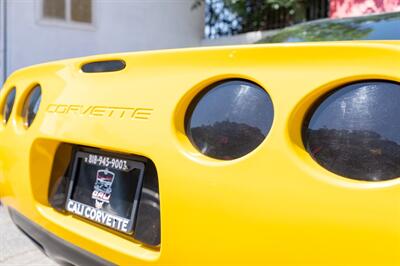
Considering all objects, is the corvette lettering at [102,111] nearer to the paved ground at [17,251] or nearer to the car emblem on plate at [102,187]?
the car emblem on plate at [102,187]

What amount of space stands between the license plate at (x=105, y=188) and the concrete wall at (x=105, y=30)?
708 centimetres

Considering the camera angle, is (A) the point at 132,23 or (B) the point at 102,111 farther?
(A) the point at 132,23

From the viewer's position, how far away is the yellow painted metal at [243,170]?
0.95 meters

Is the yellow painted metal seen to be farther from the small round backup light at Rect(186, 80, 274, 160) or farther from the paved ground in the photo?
the paved ground

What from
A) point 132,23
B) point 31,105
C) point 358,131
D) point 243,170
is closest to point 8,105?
point 31,105

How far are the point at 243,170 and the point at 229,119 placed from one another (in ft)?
0.62

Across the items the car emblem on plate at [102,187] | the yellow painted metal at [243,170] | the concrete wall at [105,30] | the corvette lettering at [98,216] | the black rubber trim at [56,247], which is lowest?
the black rubber trim at [56,247]

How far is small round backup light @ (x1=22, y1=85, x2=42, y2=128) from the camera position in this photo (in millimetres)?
1855

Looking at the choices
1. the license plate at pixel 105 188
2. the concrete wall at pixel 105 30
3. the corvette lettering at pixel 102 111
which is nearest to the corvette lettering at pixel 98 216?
the license plate at pixel 105 188

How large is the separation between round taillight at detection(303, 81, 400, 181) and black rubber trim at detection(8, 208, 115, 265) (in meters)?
0.78

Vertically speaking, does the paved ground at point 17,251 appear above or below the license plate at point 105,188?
below

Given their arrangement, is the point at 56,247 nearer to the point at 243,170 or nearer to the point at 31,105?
the point at 31,105

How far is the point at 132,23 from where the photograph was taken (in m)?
9.91

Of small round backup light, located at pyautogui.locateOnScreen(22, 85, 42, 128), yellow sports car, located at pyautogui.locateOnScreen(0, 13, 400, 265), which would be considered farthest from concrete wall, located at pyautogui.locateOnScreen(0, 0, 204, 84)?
yellow sports car, located at pyautogui.locateOnScreen(0, 13, 400, 265)
